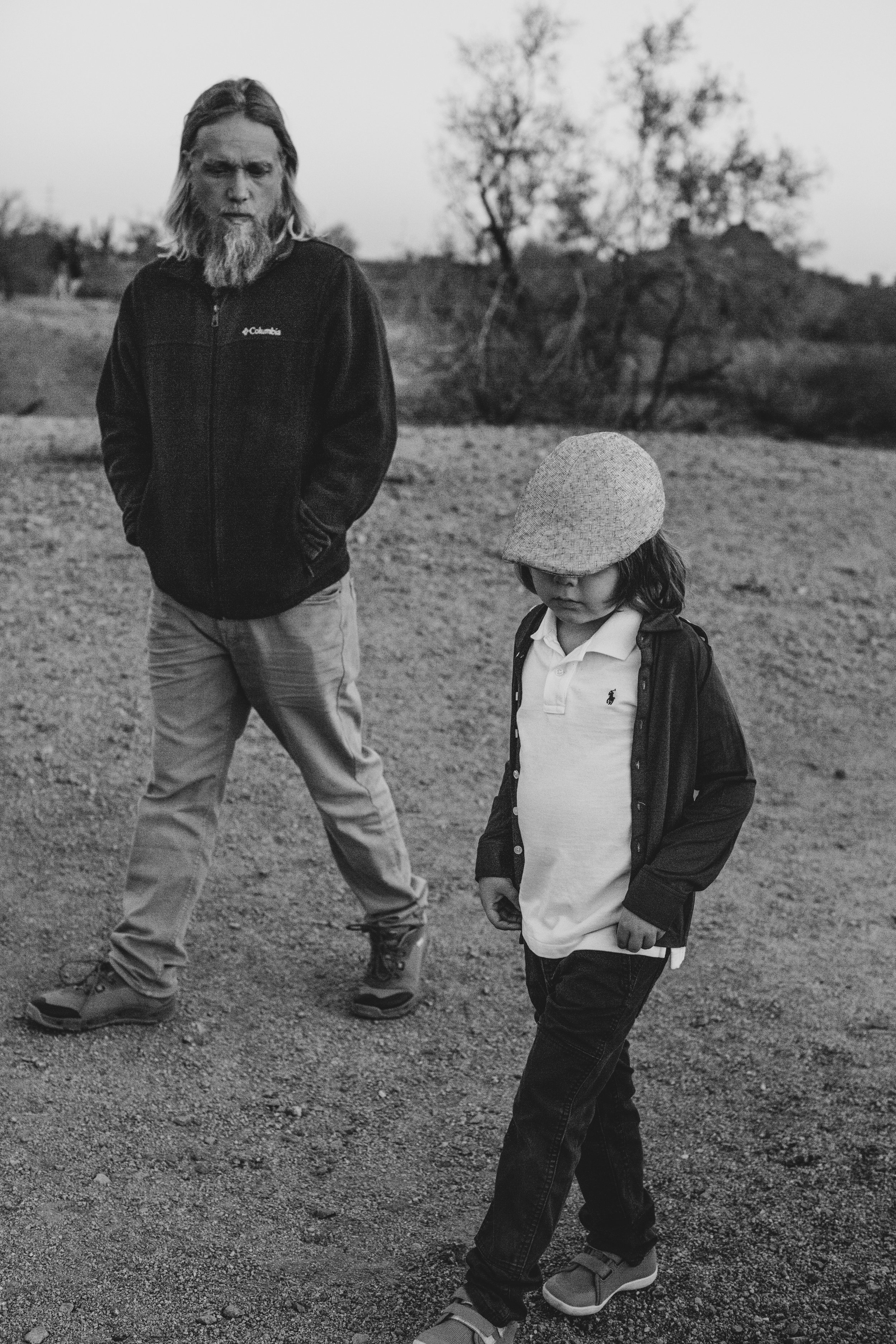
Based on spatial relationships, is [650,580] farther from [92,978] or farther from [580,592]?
[92,978]

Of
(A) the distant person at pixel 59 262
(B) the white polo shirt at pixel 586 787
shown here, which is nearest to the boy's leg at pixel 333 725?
(B) the white polo shirt at pixel 586 787

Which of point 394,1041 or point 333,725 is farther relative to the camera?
point 394,1041

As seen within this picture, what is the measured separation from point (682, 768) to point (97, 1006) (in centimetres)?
186

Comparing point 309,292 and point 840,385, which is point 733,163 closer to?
point 840,385

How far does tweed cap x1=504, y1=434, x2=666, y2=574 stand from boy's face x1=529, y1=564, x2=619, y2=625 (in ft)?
0.12

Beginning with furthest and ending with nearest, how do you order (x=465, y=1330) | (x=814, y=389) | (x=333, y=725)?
(x=814, y=389) < (x=333, y=725) < (x=465, y=1330)

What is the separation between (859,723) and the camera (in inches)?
258

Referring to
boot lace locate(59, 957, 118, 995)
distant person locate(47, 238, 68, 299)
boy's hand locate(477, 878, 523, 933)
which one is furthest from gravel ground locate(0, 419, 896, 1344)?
distant person locate(47, 238, 68, 299)

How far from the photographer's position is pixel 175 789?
347 centimetres

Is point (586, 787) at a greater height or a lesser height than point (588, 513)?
lesser

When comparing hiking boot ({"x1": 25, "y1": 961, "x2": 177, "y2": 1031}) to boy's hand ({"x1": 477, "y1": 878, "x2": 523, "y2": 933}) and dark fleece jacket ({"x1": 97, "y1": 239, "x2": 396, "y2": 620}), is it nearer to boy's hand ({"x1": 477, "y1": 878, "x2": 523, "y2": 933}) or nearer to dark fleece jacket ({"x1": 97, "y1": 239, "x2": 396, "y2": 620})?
dark fleece jacket ({"x1": 97, "y1": 239, "x2": 396, "y2": 620})

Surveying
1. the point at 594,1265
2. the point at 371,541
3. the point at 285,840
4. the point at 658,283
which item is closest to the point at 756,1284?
the point at 594,1265

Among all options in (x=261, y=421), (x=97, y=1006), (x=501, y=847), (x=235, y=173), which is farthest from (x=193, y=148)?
(x=97, y=1006)

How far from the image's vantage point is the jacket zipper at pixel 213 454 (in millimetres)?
3258
